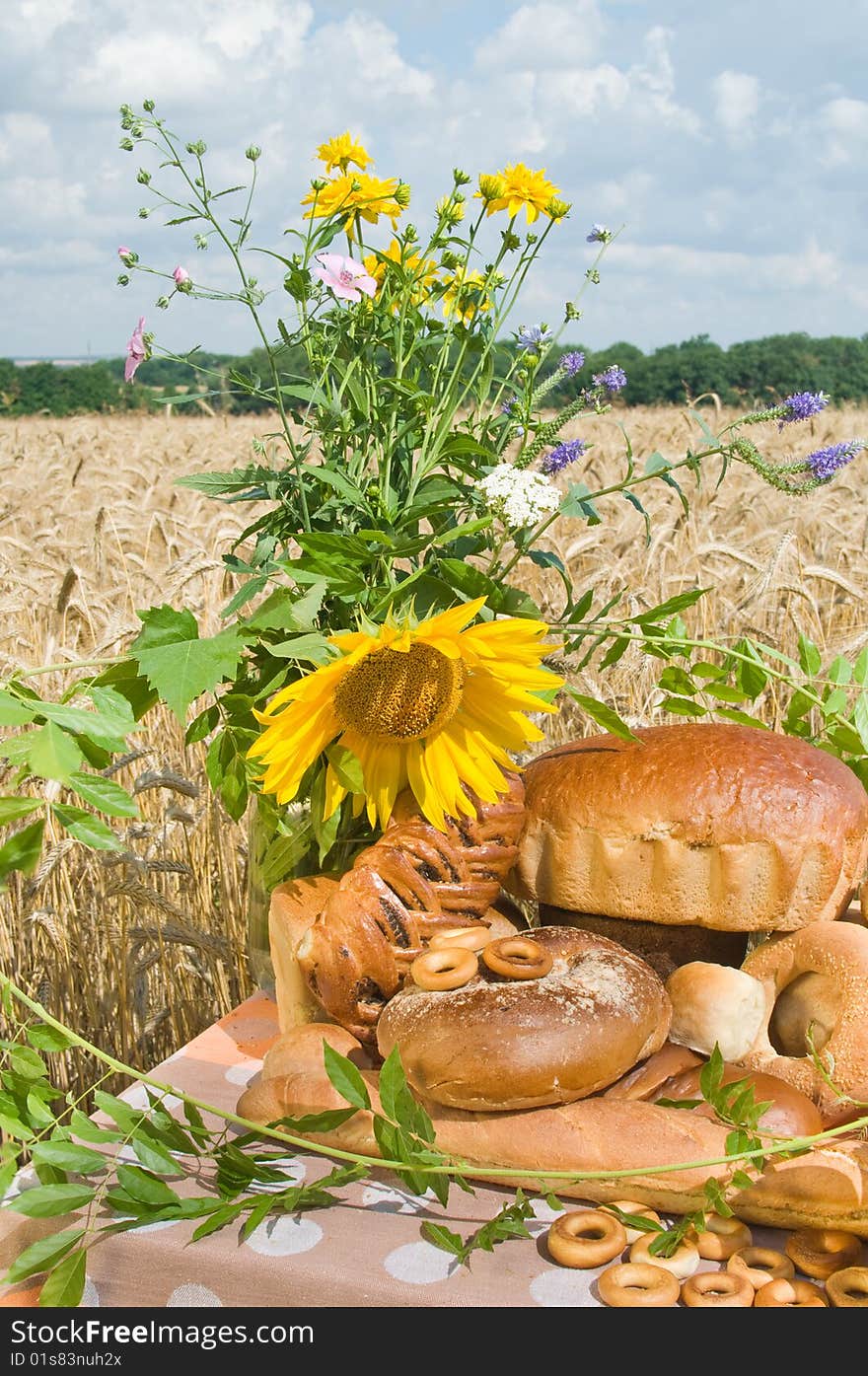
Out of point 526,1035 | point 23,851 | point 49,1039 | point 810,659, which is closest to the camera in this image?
point 23,851

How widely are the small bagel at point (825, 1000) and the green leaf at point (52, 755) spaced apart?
71cm

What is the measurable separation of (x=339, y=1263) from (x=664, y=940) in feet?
1.61

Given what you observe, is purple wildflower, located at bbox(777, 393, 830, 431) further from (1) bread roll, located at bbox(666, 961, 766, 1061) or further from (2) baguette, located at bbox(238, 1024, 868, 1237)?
(2) baguette, located at bbox(238, 1024, 868, 1237)

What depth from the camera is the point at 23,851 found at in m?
0.89

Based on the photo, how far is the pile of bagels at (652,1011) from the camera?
0.97 metres

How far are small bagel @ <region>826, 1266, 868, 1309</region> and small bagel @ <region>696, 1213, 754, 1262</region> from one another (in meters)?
0.08

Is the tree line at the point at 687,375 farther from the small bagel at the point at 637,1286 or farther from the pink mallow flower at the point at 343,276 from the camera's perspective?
the small bagel at the point at 637,1286

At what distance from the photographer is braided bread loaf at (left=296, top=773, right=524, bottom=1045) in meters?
1.15

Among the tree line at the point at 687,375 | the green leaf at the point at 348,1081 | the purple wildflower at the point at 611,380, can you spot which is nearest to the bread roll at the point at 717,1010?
the green leaf at the point at 348,1081

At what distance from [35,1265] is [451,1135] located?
0.36 m

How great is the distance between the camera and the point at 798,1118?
1.02m

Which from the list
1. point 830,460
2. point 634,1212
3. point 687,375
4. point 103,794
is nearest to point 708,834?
point 634,1212

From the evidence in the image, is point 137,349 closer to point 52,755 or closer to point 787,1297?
point 52,755
